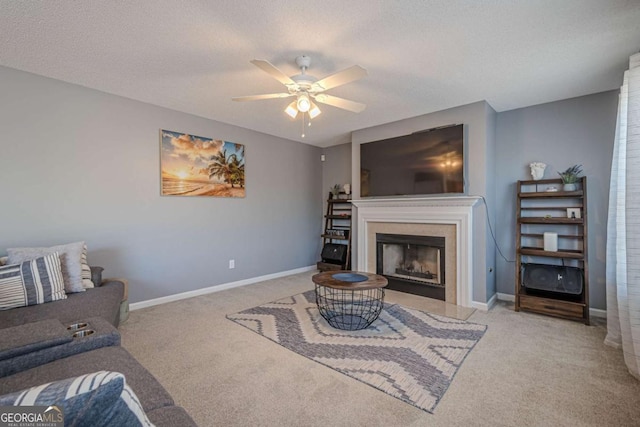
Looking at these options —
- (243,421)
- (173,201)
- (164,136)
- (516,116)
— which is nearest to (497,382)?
(243,421)

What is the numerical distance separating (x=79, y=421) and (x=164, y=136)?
12.0 ft

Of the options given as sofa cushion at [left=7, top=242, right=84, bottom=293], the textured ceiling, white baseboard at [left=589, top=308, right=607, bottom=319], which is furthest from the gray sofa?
white baseboard at [left=589, top=308, right=607, bottom=319]

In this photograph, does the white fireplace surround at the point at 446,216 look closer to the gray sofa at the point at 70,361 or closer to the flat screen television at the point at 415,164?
the flat screen television at the point at 415,164

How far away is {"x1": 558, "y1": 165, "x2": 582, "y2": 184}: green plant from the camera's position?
123 inches

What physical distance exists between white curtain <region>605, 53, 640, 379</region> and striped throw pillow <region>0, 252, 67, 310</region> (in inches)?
166

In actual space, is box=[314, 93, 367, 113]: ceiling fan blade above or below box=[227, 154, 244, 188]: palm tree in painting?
above

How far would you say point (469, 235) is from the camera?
350 centimetres

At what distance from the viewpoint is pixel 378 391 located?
6.12ft

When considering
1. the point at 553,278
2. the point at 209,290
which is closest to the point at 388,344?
the point at 553,278

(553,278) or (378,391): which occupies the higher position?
(553,278)

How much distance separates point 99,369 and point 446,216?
11.8ft

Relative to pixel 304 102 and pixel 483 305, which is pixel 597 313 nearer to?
pixel 483 305

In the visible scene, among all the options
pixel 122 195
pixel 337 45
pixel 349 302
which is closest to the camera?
pixel 337 45

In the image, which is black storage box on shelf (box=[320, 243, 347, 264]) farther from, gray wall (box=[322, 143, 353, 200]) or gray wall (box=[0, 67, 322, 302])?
gray wall (box=[322, 143, 353, 200])
